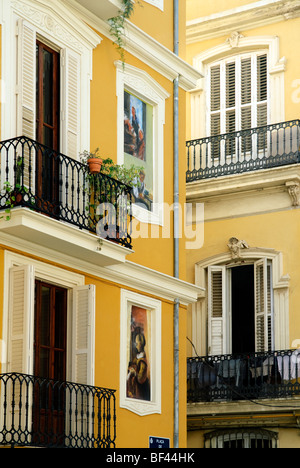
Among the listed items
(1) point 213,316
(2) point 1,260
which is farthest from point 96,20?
(1) point 213,316

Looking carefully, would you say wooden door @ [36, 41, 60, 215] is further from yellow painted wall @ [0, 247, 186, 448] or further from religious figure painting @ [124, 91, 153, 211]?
religious figure painting @ [124, 91, 153, 211]

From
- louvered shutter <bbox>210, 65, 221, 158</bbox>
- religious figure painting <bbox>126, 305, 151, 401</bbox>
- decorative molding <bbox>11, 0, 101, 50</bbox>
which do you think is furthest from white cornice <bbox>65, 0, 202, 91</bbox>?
louvered shutter <bbox>210, 65, 221, 158</bbox>

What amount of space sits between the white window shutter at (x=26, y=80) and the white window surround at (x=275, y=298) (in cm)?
872

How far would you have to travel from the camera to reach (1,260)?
14.4m

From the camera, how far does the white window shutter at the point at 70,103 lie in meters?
16.0

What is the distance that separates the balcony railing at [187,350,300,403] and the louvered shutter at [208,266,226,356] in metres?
0.38

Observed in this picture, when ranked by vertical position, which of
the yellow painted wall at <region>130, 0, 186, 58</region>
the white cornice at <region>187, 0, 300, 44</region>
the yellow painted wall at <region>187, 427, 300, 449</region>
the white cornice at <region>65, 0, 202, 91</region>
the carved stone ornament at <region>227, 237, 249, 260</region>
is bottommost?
the yellow painted wall at <region>187, 427, 300, 449</region>

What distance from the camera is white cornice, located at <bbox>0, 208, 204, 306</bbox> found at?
14172 millimetres

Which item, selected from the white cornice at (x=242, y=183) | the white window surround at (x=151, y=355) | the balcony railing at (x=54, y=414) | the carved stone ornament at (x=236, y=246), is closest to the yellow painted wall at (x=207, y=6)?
the white cornice at (x=242, y=183)

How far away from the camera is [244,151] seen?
76.5 ft

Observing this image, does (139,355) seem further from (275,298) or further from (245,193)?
(245,193)

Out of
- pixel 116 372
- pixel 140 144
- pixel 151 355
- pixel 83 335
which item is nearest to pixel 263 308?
pixel 151 355

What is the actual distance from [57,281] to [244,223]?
8362mm

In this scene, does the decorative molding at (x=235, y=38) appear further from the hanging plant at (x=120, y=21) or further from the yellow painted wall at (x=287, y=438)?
the yellow painted wall at (x=287, y=438)
